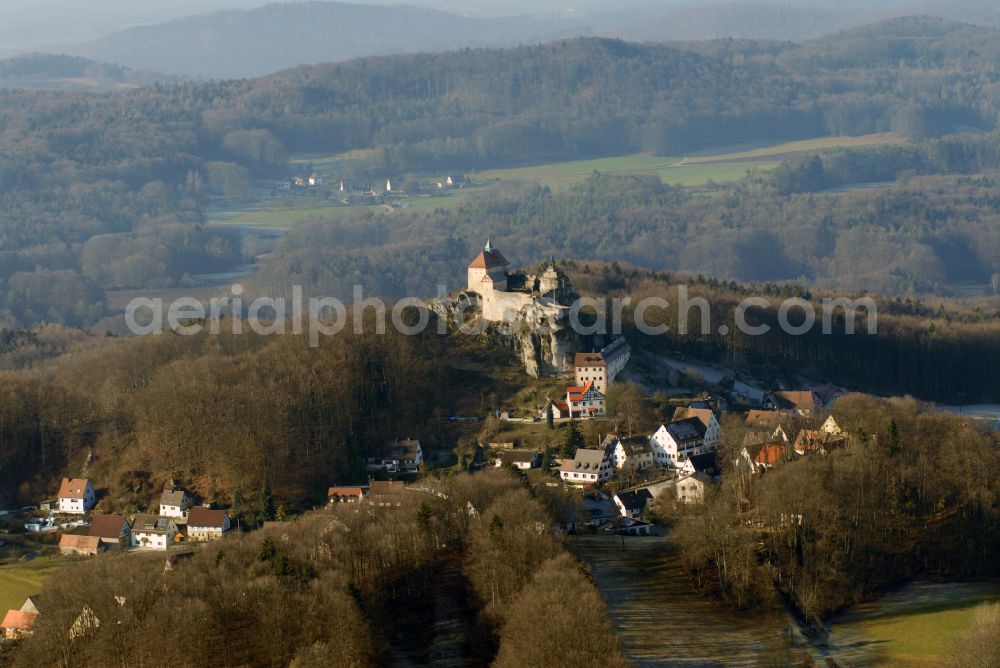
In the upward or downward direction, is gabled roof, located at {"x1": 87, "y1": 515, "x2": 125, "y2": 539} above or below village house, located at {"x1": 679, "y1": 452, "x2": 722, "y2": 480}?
below

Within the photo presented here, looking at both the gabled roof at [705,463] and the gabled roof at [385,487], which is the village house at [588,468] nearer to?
the gabled roof at [705,463]

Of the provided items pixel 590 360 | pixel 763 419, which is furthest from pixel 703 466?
pixel 590 360

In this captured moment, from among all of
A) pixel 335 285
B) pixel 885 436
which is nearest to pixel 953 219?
pixel 335 285

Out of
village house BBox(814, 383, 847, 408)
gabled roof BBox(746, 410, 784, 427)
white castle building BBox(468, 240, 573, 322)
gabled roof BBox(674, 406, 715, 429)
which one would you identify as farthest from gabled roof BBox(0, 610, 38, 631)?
village house BBox(814, 383, 847, 408)

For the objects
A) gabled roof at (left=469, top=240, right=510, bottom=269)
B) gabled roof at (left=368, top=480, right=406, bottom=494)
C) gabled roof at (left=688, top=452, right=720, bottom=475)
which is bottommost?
gabled roof at (left=368, top=480, right=406, bottom=494)

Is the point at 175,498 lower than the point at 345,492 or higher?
lower

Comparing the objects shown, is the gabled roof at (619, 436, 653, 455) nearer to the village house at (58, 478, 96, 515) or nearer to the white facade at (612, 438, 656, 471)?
the white facade at (612, 438, 656, 471)

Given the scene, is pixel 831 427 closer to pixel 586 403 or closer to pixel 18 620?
pixel 586 403
